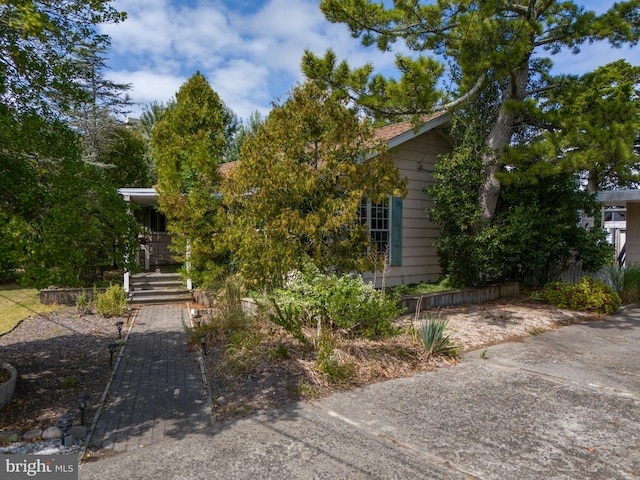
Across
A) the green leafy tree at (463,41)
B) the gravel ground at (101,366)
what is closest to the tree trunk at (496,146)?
the green leafy tree at (463,41)

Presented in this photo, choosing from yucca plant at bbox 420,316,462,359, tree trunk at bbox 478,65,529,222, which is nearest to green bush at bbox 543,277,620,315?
tree trunk at bbox 478,65,529,222

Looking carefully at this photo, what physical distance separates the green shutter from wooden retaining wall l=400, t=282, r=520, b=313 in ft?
5.30

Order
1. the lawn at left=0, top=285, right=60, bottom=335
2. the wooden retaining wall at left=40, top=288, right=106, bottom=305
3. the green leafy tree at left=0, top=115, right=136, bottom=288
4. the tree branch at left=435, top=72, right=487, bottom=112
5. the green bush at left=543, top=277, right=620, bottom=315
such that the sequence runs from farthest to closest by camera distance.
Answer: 1. the wooden retaining wall at left=40, top=288, right=106, bottom=305
2. the green bush at left=543, top=277, right=620, bottom=315
3. the tree branch at left=435, top=72, right=487, bottom=112
4. the lawn at left=0, top=285, right=60, bottom=335
5. the green leafy tree at left=0, top=115, right=136, bottom=288

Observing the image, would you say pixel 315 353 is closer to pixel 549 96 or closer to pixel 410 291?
pixel 410 291

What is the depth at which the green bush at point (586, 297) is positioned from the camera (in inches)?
382

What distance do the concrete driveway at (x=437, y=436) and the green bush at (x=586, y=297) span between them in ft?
15.0

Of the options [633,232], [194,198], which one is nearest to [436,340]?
[194,198]

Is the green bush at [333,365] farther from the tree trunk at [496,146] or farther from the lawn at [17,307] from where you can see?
the tree trunk at [496,146]

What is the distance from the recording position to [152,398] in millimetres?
4758

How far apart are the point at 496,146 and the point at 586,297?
4151 millimetres

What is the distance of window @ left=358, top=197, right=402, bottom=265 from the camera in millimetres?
10711

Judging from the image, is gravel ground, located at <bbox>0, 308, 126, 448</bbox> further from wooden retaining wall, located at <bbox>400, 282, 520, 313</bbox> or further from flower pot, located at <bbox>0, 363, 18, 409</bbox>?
wooden retaining wall, located at <bbox>400, 282, 520, 313</bbox>

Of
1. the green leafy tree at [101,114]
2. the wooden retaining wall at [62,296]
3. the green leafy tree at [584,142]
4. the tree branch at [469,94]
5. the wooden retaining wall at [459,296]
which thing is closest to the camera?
the green leafy tree at [584,142]

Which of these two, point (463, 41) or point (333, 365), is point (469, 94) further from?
point (333, 365)
